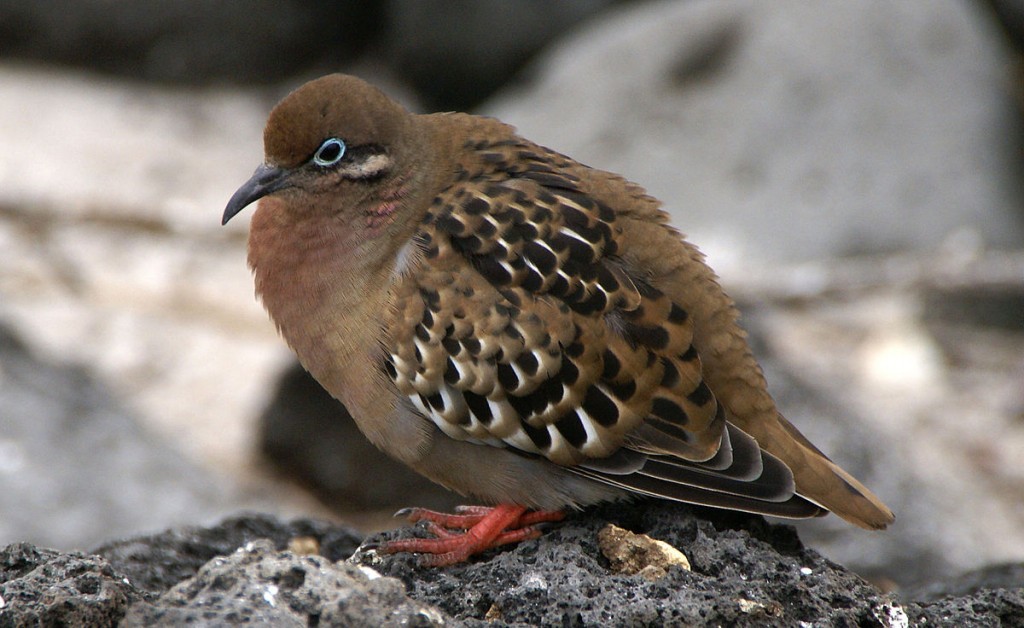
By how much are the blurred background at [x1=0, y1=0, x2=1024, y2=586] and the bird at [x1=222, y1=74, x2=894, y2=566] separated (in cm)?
345

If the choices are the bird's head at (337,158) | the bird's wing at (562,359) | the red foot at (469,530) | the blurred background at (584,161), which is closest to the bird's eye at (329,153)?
the bird's head at (337,158)

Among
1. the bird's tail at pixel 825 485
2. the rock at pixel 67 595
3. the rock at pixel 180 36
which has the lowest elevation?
the rock at pixel 67 595

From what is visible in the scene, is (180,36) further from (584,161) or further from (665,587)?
(665,587)

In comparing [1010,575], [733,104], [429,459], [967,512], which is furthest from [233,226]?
[1010,575]

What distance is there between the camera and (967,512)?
8.21 m

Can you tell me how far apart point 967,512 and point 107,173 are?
29.0 feet

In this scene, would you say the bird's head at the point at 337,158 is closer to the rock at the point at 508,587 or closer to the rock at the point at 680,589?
the rock at the point at 508,587

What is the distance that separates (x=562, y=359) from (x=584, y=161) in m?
7.58

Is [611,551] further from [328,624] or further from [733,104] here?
[733,104]

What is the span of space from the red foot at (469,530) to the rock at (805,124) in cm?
663

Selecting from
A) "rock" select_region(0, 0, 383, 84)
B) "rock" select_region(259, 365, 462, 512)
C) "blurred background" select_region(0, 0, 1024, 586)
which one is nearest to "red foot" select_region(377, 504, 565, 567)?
"blurred background" select_region(0, 0, 1024, 586)

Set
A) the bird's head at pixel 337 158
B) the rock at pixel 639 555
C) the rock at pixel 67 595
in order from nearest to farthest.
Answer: the rock at pixel 67 595 → the rock at pixel 639 555 → the bird's head at pixel 337 158

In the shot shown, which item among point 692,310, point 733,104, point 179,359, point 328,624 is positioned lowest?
point 328,624

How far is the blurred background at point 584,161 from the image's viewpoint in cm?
949
